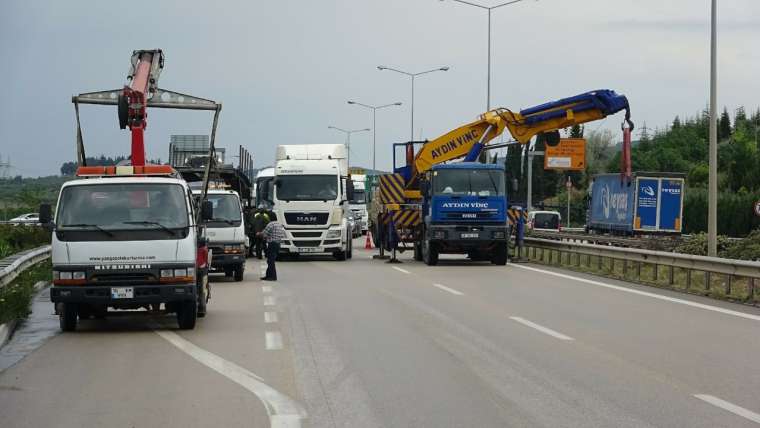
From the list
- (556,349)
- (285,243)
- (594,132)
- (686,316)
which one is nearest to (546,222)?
(285,243)

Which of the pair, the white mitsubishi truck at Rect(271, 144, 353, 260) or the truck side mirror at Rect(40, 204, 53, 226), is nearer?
the truck side mirror at Rect(40, 204, 53, 226)

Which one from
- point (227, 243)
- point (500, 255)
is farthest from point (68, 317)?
point (500, 255)

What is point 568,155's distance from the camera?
87625 millimetres

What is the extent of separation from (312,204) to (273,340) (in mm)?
20589

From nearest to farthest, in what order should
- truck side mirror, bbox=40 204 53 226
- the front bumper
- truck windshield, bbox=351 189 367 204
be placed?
1. the front bumper
2. truck side mirror, bbox=40 204 53 226
3. truck windshield, bbox=351 189 367 204

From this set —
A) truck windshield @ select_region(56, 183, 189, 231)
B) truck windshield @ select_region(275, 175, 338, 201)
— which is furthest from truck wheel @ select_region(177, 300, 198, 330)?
truck windshield @ select_region(275, 175, 338, 201)

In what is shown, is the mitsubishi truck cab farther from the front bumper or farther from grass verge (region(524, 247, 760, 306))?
the front bumper

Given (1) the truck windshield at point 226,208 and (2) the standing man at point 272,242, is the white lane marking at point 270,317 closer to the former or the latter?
(2) the standing man at point 272,242

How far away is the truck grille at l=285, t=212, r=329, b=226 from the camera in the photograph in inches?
1337

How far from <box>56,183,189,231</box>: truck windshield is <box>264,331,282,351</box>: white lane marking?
1.80 metres

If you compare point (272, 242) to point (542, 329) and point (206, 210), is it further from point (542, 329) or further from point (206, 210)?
point (542, 329)

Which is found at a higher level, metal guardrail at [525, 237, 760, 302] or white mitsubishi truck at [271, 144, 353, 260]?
white mitsubishi truck at [271, 144, 353, 260]

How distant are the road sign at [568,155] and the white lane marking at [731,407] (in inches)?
3063

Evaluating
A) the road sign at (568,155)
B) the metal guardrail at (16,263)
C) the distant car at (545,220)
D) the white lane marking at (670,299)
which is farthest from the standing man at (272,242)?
the road sign at (568,155)
